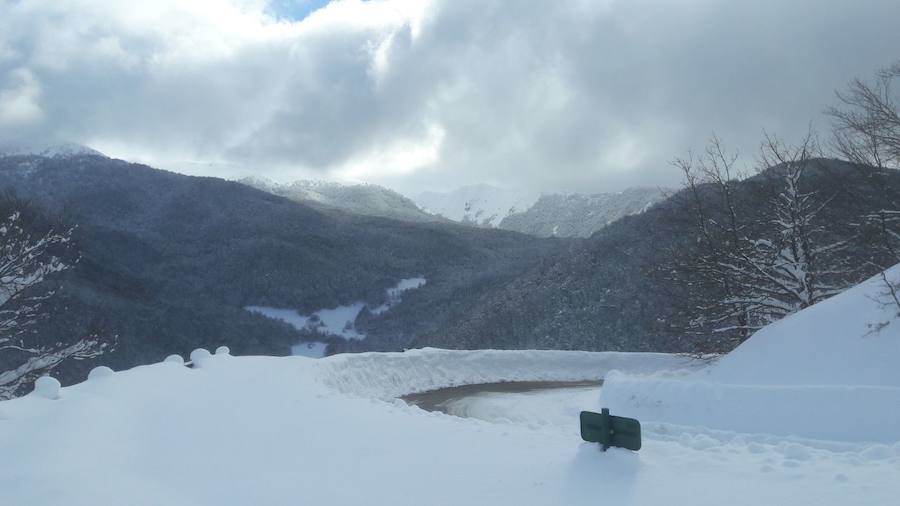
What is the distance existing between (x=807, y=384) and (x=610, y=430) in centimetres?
653

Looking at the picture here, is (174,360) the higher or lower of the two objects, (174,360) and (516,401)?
the higher

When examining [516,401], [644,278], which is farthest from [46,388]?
[644,278]

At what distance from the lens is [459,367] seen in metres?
24.5

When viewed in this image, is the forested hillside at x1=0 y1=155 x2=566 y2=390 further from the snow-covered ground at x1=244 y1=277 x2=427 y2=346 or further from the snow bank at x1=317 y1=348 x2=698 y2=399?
the snow bank at x1=317 y1=348 x2=698 y2=399

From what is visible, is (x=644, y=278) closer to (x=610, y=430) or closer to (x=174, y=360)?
(x=174, y=360)

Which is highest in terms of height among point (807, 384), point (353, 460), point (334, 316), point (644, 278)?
point (644, 278)

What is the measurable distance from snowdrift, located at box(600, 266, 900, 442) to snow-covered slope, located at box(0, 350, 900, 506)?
2.95 feet

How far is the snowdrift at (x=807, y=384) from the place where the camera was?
10.4 meters

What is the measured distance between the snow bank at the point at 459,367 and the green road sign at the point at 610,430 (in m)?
12.4

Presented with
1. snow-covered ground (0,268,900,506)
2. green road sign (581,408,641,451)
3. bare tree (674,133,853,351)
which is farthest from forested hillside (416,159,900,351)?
green road sign (581,408,641,451)

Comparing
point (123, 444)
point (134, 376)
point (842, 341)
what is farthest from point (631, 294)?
point (123, 444)

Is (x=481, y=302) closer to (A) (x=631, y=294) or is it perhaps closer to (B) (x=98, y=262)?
(A) (x=631, y=294)

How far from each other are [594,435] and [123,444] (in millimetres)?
6016

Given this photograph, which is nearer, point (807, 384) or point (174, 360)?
point (807, 384)
